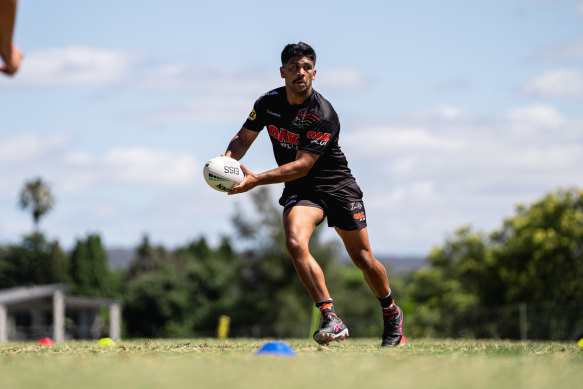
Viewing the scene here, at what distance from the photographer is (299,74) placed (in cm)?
836

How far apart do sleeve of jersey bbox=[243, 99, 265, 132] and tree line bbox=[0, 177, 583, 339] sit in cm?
2190

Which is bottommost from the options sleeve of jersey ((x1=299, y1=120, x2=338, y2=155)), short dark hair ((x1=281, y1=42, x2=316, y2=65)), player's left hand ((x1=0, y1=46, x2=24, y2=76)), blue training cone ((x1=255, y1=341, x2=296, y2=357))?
blue training cone ((x1=255, y1=341, x2=296, y2=357))

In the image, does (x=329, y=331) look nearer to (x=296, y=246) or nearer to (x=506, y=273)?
(x=296, y=246)

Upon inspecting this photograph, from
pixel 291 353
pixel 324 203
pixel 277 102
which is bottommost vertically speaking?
pixel 291 353

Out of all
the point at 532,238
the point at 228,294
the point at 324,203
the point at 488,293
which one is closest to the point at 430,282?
the point at 488,293

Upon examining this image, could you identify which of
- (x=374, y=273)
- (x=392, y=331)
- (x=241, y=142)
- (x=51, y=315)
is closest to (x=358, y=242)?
(x=374, y=273)

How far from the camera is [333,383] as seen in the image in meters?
4.80

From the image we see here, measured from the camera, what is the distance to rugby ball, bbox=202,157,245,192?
26.5 ft

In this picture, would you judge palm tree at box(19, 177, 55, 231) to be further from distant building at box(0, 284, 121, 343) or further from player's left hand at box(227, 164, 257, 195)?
player's left hand at box(227, 164, 257, 195)

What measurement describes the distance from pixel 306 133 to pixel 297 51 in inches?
33.0

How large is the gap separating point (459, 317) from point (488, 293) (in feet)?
84.5

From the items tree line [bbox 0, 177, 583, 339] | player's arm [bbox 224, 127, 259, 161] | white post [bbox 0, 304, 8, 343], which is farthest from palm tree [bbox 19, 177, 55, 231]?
player's arm [bbox 224, 127, 259, 161]

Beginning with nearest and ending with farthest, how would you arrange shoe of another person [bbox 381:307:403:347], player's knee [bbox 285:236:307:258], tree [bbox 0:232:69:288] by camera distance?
player's knee [bbox 285:236:307:258], shoe of another person [bbox 381:307:403:347], tree [bbox 0:232:69:288]

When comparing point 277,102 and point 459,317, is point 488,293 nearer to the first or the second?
point 459,317
